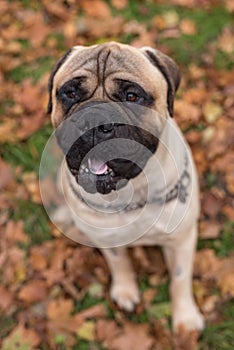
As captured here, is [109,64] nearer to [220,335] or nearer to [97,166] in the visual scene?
[97,166]

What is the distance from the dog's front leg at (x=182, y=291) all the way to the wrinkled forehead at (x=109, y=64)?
0.83 meters

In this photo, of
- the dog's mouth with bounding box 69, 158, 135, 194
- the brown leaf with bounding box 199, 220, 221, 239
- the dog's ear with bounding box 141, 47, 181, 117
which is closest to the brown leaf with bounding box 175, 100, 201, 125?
the brown leaf with bounding box 199, 220, 221, 239

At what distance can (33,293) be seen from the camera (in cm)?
298

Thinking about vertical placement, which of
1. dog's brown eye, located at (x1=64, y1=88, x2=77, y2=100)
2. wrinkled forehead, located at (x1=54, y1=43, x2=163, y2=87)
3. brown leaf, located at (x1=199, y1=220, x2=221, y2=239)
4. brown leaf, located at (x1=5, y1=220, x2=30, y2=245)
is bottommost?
brown leaf, located at (x1=5, y1=220, x2=30, y2=245)

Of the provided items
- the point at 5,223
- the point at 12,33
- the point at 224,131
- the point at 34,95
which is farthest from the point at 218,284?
the point at 12,33

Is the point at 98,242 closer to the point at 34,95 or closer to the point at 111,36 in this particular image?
the point at 34,95

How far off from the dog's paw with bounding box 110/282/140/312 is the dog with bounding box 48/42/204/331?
1.21 ft

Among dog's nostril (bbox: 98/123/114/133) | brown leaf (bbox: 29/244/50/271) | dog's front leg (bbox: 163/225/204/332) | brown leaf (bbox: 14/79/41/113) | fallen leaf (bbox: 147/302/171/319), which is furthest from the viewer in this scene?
brown leaf (bbox: 14/79/41/113)

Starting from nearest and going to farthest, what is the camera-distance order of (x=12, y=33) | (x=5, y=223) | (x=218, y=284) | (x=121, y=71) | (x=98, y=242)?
(x=121, y=71) < (x=98, y=242) < (x=218, y=284) < (x=5, y=223) < (x=12, y=33)

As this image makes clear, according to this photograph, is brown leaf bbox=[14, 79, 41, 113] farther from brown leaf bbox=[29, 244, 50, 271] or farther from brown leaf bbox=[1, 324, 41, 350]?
brown leaf bbox=[1, 324, 41, 350]

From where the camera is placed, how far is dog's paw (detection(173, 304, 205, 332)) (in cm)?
278

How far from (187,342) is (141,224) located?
2.36ft

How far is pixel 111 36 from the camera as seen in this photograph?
12.6 feet

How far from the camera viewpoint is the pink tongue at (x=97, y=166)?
7.12 feet
